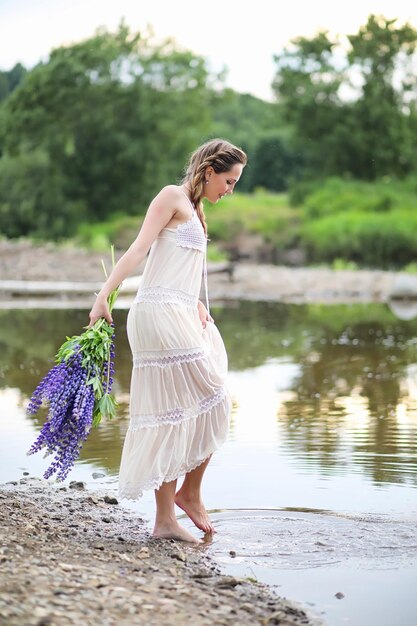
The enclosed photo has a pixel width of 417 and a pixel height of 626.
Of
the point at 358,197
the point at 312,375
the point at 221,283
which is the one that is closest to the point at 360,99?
the point at 358,197

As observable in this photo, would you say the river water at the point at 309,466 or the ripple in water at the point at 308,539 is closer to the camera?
the river water at the point at 309,466

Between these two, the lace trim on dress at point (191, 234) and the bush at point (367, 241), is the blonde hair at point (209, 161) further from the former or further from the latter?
the bush at point (367, 241)

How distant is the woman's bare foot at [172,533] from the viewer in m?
5.18

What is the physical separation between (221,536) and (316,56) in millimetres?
37188

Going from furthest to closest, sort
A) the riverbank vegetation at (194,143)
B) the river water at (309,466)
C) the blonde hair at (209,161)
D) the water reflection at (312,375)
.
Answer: the riverbank vegetation at (194,143), the water reflection at (312,375), the blonde hair at (209,161), the river water at (309,466)

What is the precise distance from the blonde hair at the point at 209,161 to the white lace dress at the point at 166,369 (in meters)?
0.15

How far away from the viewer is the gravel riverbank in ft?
Answer: 12.4

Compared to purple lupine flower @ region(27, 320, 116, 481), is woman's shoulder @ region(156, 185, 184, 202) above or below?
above

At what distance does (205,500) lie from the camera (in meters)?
6.02

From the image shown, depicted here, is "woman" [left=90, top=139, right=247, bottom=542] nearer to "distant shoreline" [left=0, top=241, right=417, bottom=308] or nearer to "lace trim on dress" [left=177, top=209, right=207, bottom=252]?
"lace trim on dress" [left=177, top=209, right=207, bottom=252]

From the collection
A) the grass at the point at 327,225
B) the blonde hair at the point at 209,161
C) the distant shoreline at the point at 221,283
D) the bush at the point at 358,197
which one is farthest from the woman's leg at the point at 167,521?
the bush at the point at 358,197

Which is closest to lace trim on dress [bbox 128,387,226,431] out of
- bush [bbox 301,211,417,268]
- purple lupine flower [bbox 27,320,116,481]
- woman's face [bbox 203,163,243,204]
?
purple lupine flower [bbox 27,320,116,481]

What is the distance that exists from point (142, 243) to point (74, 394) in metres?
0.70

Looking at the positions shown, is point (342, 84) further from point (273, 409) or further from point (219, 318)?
point (273, 409)
